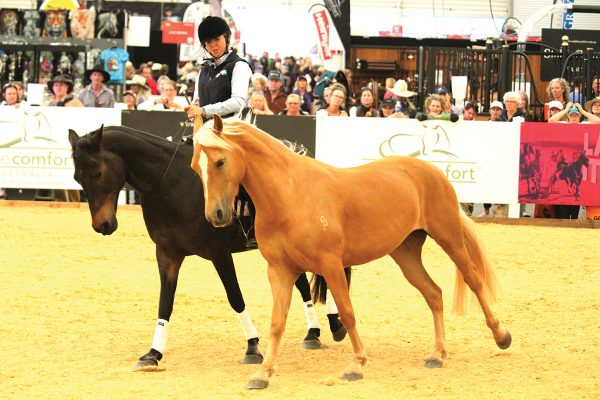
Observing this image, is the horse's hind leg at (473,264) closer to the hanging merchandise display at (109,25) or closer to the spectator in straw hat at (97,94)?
the spectator in straw hat at (97,94)

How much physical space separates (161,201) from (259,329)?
186cm

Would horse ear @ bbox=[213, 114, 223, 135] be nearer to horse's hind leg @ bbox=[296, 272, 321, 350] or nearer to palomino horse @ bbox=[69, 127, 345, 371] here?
palomino horse @ bbox=[69, 127, 345, 371]

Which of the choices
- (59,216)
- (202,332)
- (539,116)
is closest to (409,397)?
(202,332)

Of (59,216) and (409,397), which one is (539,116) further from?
(409,397)

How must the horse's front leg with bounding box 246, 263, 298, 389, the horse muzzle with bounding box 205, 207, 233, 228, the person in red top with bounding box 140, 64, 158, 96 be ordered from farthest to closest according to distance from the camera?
the person in red top with bounding box 140, 64, 158, 96
the horse's front leg with bounding box 246, 263, 298, 389
the horse muzzle with bounding box 205, 207, 233, 228

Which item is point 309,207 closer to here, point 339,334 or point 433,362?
point 433,362

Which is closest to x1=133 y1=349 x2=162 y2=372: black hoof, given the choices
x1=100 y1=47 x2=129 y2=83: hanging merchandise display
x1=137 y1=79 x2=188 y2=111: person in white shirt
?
x1=137 y1=79 x2=188 y2=111: person in white shirt

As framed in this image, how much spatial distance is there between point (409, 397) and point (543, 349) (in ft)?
6.45

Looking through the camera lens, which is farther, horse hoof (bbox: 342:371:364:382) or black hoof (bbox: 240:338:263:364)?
black hoof (bbox: 240:338:263:364)

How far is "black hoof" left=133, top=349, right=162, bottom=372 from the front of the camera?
292 inches

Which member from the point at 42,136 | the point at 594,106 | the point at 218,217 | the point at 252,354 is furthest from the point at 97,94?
the point at 218,217

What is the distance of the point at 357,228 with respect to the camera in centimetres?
720

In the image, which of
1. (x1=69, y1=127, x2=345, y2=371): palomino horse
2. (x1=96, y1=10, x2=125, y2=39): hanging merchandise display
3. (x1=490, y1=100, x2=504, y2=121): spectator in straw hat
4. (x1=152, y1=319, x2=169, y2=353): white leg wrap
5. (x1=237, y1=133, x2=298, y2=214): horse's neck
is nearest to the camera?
(x1=237, y1=133, x2=298, y2=214): horse's neck

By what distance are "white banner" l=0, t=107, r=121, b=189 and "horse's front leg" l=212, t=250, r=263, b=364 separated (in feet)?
30.8
